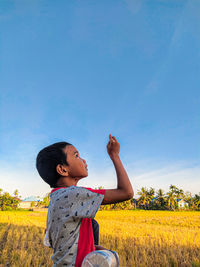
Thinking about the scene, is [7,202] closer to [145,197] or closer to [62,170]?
[145,197]

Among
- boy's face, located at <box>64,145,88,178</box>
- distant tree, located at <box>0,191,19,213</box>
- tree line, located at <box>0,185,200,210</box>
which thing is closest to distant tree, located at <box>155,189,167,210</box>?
tree line, located at <box>0,185,200,210</box>

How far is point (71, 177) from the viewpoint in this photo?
171 cm

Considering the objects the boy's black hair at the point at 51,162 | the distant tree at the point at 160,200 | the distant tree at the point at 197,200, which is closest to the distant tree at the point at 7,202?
the distant tree at the point at 160,200

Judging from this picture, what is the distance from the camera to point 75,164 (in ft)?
5.64

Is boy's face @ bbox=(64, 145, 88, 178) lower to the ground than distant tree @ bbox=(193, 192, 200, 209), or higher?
higher

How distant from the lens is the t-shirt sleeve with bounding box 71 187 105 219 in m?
1.32

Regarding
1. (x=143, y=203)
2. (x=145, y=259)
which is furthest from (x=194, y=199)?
(x=145, y=259)

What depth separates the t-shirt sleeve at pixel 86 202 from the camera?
1.32 m

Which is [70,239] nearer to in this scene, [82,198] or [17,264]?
[82,198]

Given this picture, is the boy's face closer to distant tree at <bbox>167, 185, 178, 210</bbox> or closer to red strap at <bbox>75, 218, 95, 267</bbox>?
red strap at <bbox>75, 218, 95, 267</bbox>

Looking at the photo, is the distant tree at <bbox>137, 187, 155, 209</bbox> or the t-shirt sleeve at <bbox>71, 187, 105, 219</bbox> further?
the distant tree at <bbox>137, 187, 155, 209</bbox>

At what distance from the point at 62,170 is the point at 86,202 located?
1.42ft

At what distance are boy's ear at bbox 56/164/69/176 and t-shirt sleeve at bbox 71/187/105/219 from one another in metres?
0.32

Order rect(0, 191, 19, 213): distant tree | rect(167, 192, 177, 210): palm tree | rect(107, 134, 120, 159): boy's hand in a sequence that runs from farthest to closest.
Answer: rect(0, 191, 19, 213): distant tree < rect(167, 192, 177, 210): palm tree < rect(107, 134, 120, 159): boy's hand
